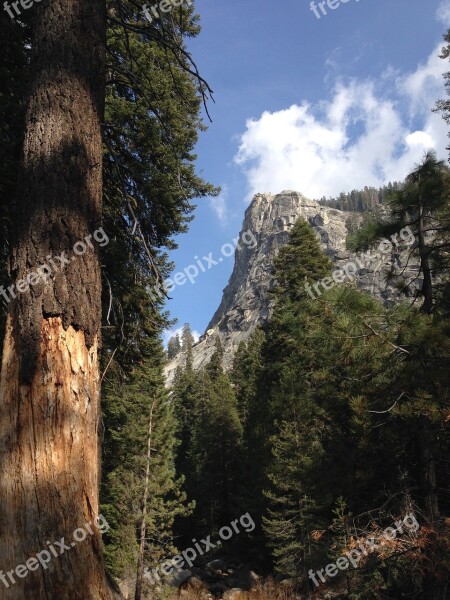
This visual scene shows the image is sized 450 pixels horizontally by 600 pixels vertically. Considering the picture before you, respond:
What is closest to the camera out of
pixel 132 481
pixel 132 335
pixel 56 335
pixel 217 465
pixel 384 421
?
pixel 56 335

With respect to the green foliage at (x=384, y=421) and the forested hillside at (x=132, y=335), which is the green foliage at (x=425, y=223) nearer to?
the forested hillside at (x=132, y=335)

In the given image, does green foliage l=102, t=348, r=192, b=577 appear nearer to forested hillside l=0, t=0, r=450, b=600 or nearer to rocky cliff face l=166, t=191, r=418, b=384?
forested hillside l=0, t=0, r=450, b=600

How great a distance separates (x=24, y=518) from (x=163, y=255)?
714cm

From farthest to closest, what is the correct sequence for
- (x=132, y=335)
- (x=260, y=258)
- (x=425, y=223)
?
1. (x=260, y=258)
2. (x=425, y=223)
3. (x=132, y=335)

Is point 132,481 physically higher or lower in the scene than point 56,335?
higher

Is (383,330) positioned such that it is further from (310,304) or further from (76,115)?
(76,115)

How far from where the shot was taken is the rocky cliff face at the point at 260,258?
13650 centimetres

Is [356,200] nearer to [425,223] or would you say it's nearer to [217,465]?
[217,465]

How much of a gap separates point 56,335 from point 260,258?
168 metres

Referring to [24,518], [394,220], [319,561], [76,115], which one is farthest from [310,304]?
[319,561]

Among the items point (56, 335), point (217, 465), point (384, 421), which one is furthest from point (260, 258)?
point (56, 335)

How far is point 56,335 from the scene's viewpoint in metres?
2.12

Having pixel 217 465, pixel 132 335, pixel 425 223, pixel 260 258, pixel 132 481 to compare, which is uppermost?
pixel 260 258

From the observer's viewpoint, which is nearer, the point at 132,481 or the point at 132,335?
the point at 132,335
